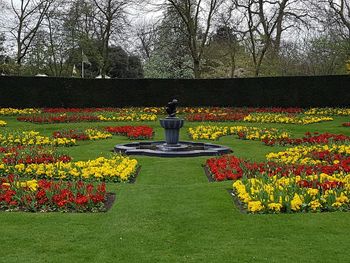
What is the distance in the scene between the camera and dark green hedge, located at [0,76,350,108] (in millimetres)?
25453

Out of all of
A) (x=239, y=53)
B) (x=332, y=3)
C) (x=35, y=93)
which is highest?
(x=332, y=3)

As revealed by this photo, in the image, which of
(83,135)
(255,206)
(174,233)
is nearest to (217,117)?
(83,135)

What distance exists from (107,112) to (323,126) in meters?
10.3

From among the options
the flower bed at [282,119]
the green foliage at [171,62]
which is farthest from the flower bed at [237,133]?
the green foliage at [171,62]

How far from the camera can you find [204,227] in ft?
20.6

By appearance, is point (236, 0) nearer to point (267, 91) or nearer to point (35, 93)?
point (267, 91)

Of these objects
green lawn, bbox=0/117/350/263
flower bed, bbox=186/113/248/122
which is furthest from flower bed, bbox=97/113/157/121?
green lawn, bbox=0/117/350/263

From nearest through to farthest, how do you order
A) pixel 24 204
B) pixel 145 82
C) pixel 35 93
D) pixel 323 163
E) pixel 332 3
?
pixel 24 204, pixel 323 163, pixel 35 93, pixel 145 82, pixel 332 3

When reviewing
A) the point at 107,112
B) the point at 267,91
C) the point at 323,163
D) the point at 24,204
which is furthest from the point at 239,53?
the point at 24,204

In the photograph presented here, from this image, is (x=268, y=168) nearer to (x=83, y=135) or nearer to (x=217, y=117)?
(x=83, y=135)

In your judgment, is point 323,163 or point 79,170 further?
point 323,163

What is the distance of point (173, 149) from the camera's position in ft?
44.3

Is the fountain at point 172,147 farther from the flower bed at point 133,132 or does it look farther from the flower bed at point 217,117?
the flower bed at point 217,117

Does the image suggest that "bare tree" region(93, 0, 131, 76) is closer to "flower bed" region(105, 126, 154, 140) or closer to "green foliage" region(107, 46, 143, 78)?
"green foliage" region(107, 46, 143, 78)
